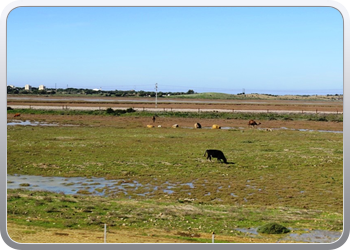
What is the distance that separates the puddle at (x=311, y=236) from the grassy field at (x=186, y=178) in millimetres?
451

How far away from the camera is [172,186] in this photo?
871 inches

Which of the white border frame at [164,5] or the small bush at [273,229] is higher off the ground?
the white border frame at [164,5]

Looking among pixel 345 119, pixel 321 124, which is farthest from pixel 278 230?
pixel 321 124

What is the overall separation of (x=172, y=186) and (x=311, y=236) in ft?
31.7

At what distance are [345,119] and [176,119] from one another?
186ft

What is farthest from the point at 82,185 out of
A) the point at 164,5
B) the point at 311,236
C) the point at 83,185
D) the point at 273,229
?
the point at 164,5

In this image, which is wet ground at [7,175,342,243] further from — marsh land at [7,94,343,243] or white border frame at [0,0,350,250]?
white border frame at [0,0,350,250]

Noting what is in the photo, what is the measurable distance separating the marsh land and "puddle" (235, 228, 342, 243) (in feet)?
0.42

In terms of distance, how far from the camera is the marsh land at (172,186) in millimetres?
13891

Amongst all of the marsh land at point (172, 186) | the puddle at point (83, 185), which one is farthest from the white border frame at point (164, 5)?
the puddle at point (83, 185)

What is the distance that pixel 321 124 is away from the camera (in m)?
58.8

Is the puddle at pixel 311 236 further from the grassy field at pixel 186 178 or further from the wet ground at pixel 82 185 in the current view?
the wet ground at pixel 82 185

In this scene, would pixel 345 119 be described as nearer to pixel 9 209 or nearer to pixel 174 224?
pixel 174 224
